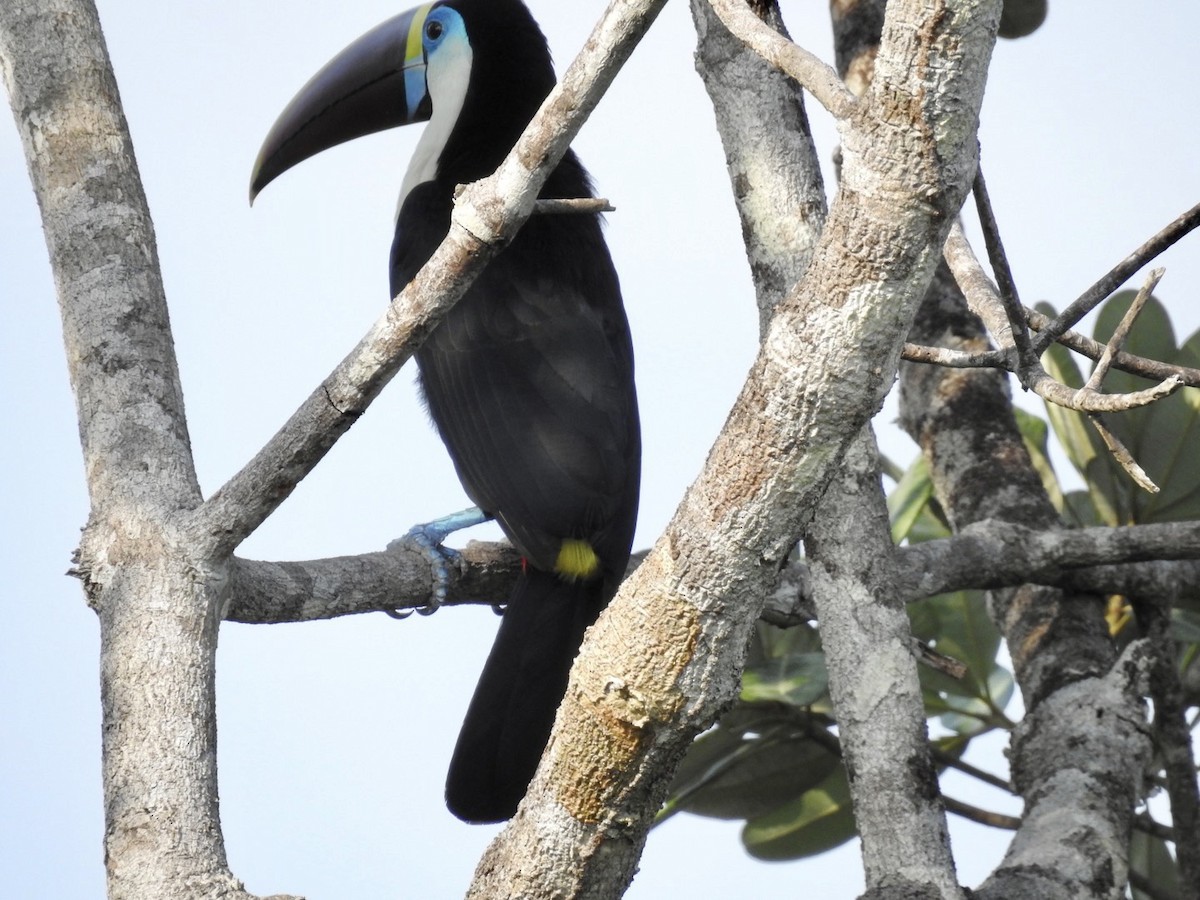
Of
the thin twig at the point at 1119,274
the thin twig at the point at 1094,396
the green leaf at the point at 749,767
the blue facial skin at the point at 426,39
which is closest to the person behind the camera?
the thin twig at the point at 1094,396

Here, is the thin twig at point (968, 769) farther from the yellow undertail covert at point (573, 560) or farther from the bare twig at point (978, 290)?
the bare twig at point (978, 290)

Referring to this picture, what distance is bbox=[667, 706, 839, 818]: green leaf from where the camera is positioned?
296 centimetres

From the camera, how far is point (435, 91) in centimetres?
389

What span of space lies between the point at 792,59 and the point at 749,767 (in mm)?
1896

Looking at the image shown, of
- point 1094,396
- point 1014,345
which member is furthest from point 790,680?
point 1094,396

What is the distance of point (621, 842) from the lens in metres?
1.44

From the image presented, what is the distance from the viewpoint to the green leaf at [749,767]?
296 cm

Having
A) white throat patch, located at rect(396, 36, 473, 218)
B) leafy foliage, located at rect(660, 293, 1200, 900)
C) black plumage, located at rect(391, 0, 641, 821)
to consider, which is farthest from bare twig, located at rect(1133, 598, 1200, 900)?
white throat patch, located at rect(396, 36, 473, 218)

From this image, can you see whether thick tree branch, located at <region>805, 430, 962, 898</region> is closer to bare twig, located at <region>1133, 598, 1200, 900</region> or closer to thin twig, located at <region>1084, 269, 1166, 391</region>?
thin twig, located at <region>1084, 269, 1166, 391</region>

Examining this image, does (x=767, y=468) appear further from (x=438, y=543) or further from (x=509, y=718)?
(x=438, y=543)

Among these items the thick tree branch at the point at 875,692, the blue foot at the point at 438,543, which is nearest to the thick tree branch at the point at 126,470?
the blue foot at the point at 438,543

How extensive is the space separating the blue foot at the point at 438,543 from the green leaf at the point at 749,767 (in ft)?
2.26

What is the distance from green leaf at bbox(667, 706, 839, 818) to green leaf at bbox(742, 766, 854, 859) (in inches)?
3.8

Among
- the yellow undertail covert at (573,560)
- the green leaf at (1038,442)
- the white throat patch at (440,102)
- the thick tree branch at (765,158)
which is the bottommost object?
the yellow undertail covert at (573,560)
